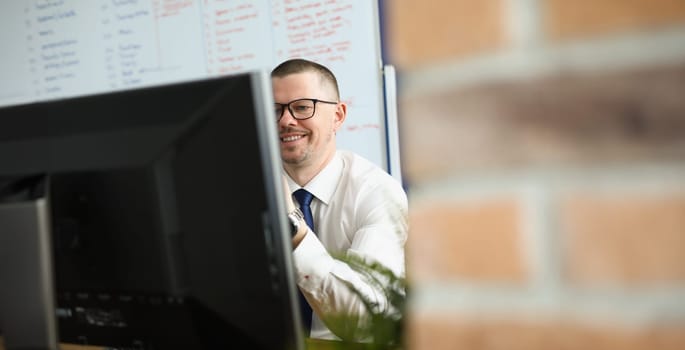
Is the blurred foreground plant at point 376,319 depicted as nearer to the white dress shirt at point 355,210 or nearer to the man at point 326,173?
the white dress shirt at point 355,210

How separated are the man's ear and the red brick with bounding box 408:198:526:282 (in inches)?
74.2

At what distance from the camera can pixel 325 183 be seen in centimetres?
214

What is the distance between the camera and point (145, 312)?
0.84 m

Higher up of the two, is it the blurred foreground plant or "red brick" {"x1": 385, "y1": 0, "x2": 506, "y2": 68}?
"red brick" {"x1": 385, "y1": 0, "x2": 506, "y2": 68}

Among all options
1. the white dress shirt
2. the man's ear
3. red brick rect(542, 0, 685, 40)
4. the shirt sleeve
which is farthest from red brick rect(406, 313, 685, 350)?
the man's ear

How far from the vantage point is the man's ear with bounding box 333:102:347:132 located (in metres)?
2.32

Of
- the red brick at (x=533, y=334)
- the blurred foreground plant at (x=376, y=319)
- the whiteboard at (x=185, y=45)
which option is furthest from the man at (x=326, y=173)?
the red brick at (x=533, y=334)

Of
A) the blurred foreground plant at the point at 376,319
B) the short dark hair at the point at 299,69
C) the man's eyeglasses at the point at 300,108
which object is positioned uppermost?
the short dark hair at the point at 299,69

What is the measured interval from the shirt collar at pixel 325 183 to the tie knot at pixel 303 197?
0.01 meters

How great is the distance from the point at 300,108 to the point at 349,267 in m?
1.22

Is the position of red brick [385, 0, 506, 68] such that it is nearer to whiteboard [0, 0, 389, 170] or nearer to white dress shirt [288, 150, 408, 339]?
white dress shirt [288, 150, 408, 339]

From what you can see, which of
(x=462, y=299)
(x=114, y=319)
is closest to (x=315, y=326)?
(x=114, y=319)

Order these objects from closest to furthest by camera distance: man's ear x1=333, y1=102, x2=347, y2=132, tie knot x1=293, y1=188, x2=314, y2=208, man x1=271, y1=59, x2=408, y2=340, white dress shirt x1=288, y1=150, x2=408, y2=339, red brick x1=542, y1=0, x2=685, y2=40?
red brick x1=542, y1=0, x2=685, y2=40, white dress shirt x1=288, y1=150, x2=408, y2=339, man x1=271, y1=59, x2=408, y2=340, tie knot x1=293, y1=188, x2=314, y2=208, man's ear x1=333, y1=102, x2=347, y2=132

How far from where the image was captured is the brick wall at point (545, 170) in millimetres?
348
